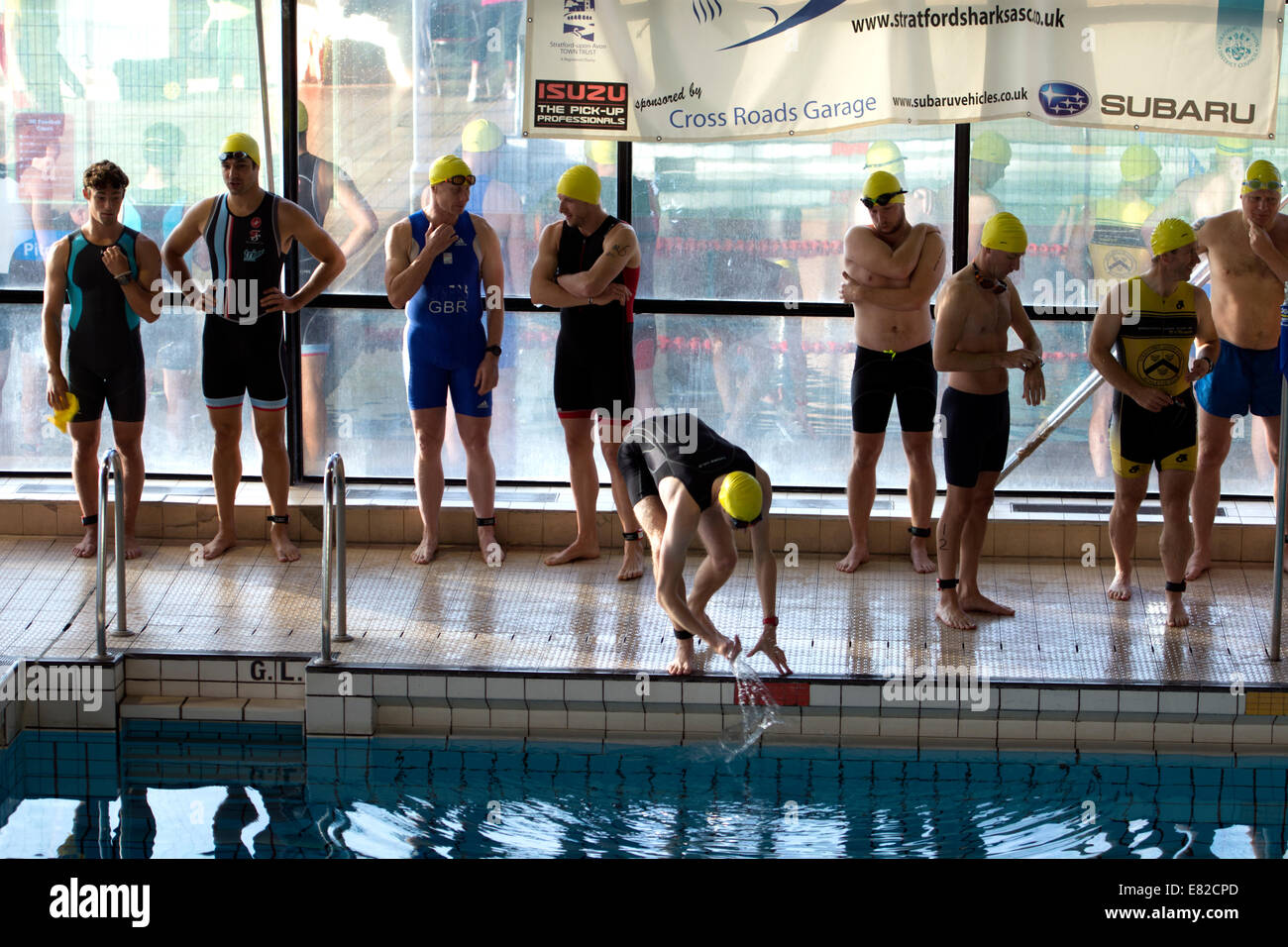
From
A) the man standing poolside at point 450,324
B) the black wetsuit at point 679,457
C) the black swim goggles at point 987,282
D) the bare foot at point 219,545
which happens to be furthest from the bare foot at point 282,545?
the black swim goggles at point 987,282

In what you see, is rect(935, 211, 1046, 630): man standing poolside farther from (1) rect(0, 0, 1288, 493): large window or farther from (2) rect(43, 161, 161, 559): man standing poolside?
(2) rect(43, 161, 161, 559): man standing poolside

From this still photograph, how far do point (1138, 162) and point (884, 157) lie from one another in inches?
50.9

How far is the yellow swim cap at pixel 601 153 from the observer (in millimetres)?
7637

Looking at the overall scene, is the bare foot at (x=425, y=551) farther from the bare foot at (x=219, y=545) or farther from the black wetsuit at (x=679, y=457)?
the black wetsuit at (x=679, y=457)

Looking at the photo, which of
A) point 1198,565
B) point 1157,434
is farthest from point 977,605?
point 1198,565

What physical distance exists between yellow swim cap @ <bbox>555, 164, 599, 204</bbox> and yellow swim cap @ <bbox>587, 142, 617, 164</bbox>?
991mm

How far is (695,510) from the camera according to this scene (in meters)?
5.40

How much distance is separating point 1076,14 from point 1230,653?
10.5 feet

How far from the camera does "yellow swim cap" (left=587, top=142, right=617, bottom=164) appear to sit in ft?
25.1

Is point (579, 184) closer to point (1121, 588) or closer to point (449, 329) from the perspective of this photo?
point (449, 329)

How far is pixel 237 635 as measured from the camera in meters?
6.00

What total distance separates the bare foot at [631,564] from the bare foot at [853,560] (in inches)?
38.8

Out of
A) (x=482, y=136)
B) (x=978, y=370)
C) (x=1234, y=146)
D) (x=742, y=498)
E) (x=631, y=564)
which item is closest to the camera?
(x=742, y=498)
